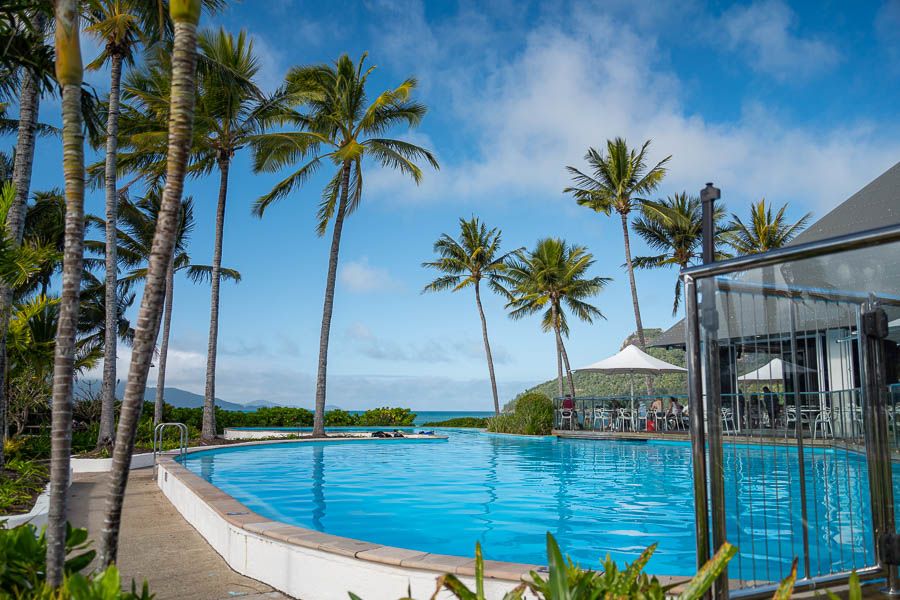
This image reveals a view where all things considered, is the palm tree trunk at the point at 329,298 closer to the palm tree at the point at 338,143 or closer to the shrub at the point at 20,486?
the palm tree at the point at 338,143

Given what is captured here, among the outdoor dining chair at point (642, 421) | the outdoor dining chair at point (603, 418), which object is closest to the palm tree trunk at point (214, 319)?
the outdoor dining chair at point (603, 418)

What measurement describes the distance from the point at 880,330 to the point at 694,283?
1.13 m

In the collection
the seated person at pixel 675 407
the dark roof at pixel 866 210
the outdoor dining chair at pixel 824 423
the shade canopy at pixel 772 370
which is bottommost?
the seated person at pixel 675 407

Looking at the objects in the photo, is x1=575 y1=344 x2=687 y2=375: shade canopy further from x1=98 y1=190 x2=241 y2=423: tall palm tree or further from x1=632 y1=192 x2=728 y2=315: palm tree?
x1=98 y1=190 x2=241 y2=423: tall palm tree

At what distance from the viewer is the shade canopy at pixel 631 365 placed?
1959cm

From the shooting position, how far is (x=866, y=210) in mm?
16609

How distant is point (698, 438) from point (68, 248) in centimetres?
289

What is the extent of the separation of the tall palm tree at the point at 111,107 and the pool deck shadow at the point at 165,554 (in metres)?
5.20

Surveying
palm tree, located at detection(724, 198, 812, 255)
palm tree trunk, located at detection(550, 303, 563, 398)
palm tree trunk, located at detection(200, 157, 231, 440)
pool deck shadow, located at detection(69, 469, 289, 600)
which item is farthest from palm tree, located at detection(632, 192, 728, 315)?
pool deck shadow, located at detection(69, 469, 289, 600)

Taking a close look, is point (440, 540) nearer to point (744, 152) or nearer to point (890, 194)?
point (744, 152)

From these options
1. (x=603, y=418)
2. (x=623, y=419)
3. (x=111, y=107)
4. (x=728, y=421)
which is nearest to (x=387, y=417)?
(x=603, y=418)

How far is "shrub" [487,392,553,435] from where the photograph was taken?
2125 centimetres

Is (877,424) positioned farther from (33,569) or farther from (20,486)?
(20,486)

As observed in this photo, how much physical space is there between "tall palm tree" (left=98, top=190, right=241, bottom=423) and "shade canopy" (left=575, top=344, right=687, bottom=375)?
1319 centimetres
